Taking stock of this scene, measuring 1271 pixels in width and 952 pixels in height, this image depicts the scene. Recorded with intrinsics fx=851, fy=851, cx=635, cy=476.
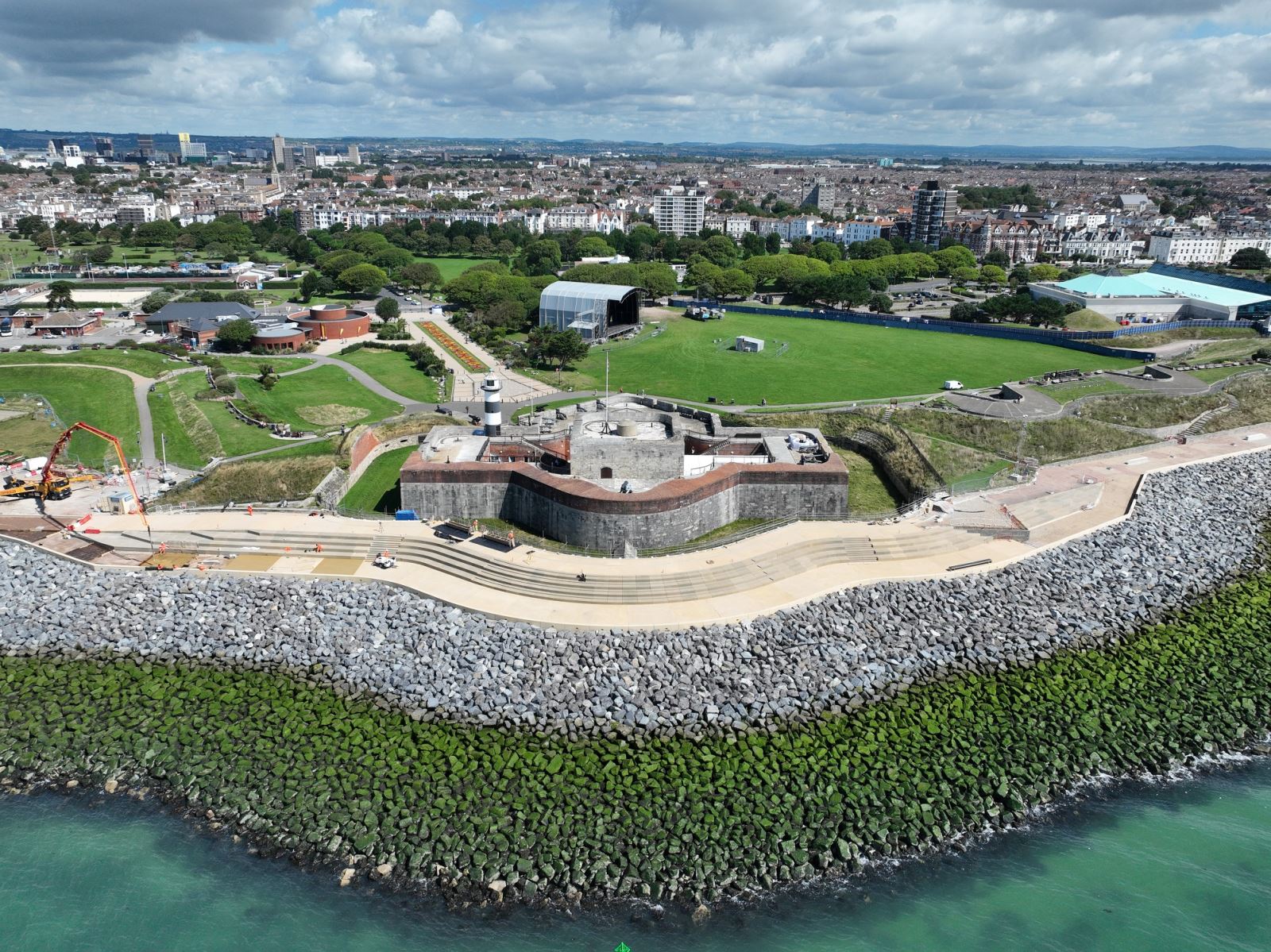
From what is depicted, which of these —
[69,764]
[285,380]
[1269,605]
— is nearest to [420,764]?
[69,764]

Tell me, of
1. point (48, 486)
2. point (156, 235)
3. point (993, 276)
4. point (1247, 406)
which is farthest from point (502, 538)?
point (156, 235)

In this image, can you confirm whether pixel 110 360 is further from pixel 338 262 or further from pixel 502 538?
pixel 502 538

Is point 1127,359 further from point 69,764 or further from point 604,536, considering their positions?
point 69,764

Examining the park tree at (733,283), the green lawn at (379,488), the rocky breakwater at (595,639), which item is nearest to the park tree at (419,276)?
the park tree at (733,283)

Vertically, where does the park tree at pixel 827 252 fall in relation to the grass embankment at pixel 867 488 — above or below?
above

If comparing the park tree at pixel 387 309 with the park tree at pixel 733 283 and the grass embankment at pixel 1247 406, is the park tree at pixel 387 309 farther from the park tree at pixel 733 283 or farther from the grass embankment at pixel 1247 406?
the grass embankment at pixel 1247 406

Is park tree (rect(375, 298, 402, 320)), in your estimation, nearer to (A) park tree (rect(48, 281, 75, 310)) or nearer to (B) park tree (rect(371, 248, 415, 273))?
(B) park tree (rect(371, 248, 415, 273))

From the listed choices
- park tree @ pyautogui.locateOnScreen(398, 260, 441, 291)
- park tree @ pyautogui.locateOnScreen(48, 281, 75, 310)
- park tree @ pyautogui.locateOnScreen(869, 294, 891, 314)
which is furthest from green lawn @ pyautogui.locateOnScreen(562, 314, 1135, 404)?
park tree @ pyautogui.locateOnScreen(48, 281, 75, 310)
